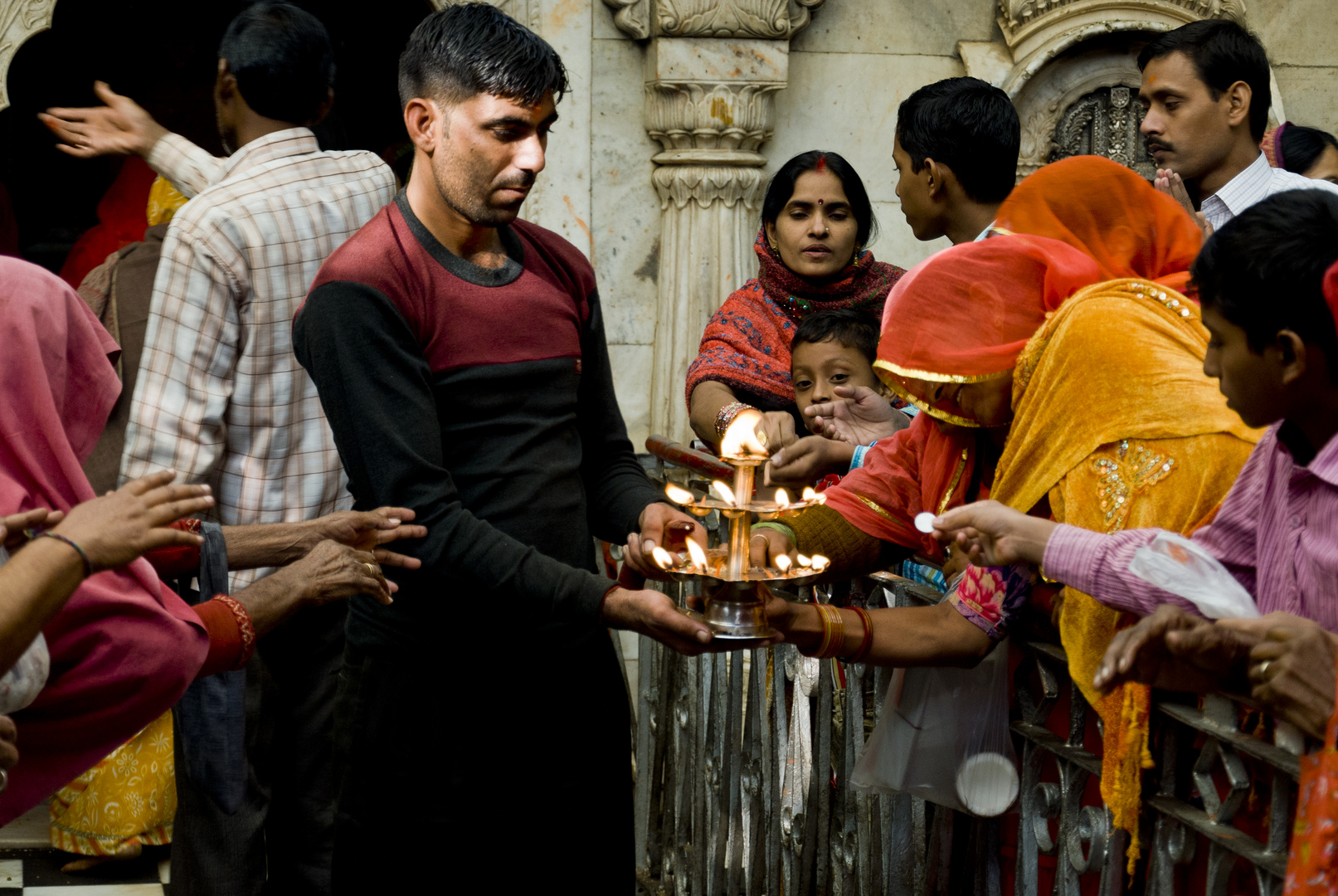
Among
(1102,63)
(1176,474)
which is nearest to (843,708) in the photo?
(1176,474)

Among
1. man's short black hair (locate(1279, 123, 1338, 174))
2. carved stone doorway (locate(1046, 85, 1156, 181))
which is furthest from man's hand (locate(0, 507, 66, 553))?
carved stone doorway (locate(1046, 85, 1156, 181))

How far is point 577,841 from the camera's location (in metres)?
2.26

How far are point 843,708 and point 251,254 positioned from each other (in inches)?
61.7

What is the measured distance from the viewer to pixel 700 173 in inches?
205

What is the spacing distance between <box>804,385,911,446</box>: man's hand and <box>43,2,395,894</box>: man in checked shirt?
1156mm

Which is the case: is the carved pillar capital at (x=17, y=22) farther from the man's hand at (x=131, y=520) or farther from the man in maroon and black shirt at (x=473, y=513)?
the man's hand at (x=131, y=520)

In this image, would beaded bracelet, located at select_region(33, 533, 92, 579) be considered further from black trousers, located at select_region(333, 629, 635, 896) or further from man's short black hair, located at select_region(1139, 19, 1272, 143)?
man's short black hair, located at select_region(1139, 19, 1272, 143)

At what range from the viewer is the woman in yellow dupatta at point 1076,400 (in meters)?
1.96

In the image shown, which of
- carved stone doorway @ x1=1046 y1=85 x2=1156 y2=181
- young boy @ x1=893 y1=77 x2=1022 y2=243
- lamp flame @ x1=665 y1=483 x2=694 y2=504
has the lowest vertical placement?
lamp flame @ x1=665 y1=483 x2=694 y2=504

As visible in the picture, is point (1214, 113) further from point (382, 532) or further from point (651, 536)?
point (382, 532)

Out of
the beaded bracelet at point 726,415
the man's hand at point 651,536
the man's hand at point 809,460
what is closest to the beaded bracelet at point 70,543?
the man's hand at point 651,536

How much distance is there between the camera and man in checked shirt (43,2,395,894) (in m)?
2.70

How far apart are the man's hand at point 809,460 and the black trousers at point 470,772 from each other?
887 mm

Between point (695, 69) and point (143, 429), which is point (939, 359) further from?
point (695, 69)
